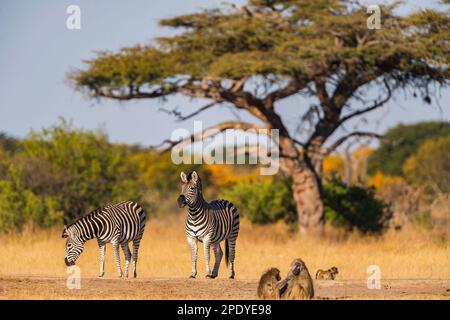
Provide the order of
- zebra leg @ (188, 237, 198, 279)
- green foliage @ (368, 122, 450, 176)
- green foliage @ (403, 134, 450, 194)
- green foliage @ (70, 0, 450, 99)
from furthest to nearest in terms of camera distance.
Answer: green foliage @ (368, 122, 450, 176), green foliage @ (403, 134, 450, 194), green foliage @ (70, 0, 450, 99), zebra leg @ (188, 237, 198, 279)

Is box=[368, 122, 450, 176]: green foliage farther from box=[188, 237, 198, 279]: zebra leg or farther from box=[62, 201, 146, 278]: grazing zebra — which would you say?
box=[188, 237, 198, 279]: zebra leg

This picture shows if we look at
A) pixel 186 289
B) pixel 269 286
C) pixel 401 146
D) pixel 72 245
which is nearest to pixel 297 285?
pixel 269 286

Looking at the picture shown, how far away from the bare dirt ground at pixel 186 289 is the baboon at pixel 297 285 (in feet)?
1.31

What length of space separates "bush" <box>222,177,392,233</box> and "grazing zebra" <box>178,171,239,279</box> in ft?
44.3

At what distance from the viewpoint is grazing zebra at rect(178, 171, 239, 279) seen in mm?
14172

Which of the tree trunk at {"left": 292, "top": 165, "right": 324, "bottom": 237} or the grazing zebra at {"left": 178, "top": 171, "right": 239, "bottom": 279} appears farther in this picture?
the tree trunk at {"left": 292, "top": 165, "right": 324, "bottom": 237}

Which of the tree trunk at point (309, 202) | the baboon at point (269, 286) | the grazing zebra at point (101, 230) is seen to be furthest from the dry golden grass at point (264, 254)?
the baboon at point (269, 286)

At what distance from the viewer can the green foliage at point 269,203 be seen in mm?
29453

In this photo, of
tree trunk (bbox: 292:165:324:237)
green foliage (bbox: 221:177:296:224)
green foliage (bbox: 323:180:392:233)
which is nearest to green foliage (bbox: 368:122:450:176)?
green foliage (bbox: 221:177:296:224)

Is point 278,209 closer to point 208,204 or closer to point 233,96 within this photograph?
point 233,96

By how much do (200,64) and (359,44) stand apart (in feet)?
13.0

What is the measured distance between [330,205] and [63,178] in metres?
7.00

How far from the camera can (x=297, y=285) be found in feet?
42.5
